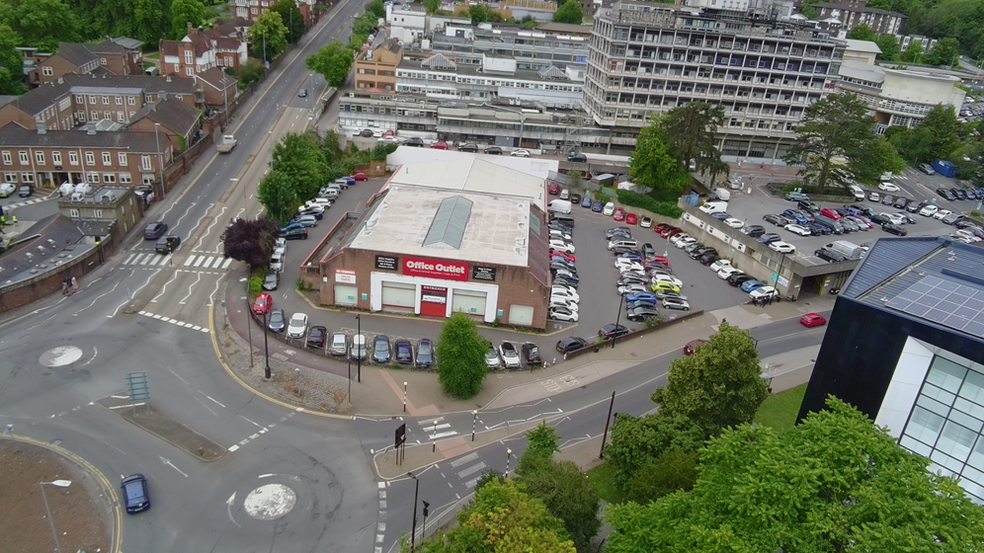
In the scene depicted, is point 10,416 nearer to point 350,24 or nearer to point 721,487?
point 721,487

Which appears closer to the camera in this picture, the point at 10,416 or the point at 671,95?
the point at 10,416

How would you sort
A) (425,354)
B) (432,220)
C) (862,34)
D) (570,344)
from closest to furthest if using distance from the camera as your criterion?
(425,354)
(570,344)
(432,220)
(862,34)

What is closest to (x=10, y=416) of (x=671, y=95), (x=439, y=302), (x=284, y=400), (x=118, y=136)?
(x=284, y=400)

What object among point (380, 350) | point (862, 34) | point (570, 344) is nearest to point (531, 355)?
point (570, 344)

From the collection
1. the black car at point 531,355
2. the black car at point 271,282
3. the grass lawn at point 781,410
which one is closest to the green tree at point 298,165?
the black car at point 271,282

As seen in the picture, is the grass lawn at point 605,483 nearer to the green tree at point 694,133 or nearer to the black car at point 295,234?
the black car at point 295,234

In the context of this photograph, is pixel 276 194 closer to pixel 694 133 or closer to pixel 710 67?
pixel 694 133

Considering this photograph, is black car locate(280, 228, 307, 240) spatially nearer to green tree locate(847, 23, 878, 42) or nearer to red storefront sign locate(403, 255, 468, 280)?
red storefront sign locate(403, 255, 468, 280)
